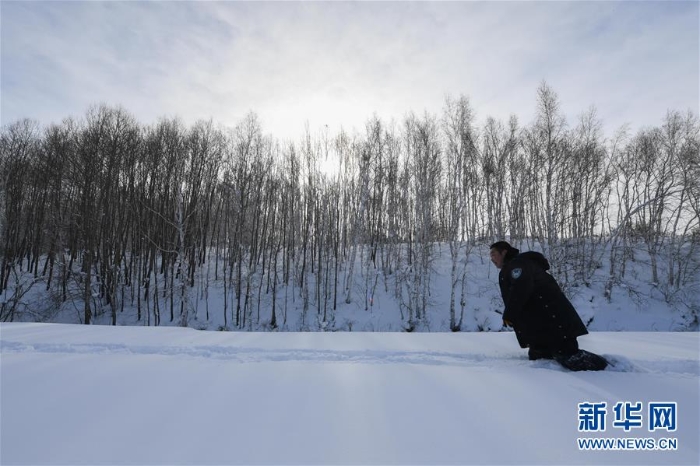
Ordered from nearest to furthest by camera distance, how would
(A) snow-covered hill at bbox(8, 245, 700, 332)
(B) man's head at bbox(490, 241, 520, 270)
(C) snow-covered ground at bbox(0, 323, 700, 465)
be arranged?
(C) snow-covered ground at bbox(0, 323, 700, 465) < (B) man's head at bbox(490, 241, 520, 270) < (A) snow-covered hill at bbox(8, 245, 700, 332)

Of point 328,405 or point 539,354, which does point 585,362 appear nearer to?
point 539,354

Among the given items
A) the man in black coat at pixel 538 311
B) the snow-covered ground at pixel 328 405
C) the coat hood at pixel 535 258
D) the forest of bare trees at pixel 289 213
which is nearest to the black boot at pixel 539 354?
the man in black coat at pixel 538 311

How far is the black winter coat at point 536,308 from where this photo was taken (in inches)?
141

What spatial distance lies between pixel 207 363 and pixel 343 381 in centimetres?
144

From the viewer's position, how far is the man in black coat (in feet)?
11.6

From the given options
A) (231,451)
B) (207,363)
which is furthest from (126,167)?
(231,451)

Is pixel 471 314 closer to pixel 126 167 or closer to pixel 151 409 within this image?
pixel 151 409

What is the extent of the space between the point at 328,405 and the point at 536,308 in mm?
2580

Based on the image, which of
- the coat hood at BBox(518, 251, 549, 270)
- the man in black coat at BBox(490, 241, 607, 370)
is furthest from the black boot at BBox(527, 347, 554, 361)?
the coat hood at BBox(518, 251, 549, 270)

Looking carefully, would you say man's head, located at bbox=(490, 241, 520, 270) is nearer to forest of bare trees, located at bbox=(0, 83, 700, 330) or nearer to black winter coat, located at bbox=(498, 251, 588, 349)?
black winter coat, located at bbox=(498, 251, 588, 349)

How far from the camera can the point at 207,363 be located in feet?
11.1

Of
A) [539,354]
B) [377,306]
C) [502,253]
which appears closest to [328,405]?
[539,354]

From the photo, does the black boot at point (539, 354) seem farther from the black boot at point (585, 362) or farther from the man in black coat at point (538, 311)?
the black boot at point (585, 362)

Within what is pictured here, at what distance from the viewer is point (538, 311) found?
372 cm
